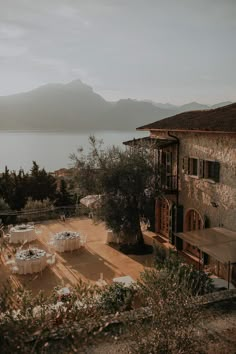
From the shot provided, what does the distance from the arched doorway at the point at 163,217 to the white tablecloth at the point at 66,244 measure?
16.7ft

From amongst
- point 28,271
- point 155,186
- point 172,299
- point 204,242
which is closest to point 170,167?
point 155,186

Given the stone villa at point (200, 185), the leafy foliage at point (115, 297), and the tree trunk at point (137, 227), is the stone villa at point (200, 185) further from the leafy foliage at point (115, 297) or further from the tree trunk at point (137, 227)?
the leafy foliage at point (115, 297)

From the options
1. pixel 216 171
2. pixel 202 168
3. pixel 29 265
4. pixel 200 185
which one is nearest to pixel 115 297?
pixel 29 265

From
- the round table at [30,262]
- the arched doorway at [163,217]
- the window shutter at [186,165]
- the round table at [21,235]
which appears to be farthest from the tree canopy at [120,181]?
the round table at [21,235]

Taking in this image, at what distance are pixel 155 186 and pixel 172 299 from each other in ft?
35.7

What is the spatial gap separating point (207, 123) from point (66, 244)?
28.6 ft

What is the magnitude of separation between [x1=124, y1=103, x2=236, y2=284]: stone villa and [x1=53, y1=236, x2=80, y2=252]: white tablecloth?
4.95 metres

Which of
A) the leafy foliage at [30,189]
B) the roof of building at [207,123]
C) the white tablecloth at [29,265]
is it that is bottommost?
the white tablecloth at [29,265]

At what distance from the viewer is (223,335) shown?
798 centimetres

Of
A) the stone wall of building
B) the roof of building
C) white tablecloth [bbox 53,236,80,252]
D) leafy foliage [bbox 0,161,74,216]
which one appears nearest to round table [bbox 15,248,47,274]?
white tablecloth [bbox 53,236,80,252]

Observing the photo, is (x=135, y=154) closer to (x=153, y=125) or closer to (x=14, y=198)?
(x=153, y=125)

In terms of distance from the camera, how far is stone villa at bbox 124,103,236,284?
44.0 ft

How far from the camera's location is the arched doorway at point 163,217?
1879 cm

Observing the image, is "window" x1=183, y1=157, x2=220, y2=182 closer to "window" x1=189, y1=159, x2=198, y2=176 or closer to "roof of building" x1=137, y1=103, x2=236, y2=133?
"window" x1=189, y1=159, x2=198, y2=176
